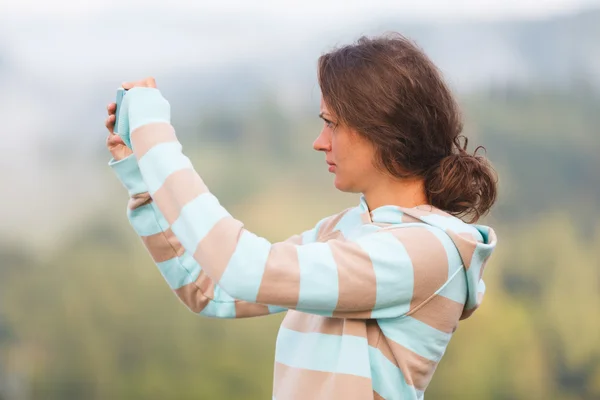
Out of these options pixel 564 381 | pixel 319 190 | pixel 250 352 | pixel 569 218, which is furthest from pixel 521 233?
pixel 250 352

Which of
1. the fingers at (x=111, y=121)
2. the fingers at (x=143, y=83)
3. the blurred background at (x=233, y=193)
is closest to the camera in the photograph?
the fingers at (x=143, y=83)

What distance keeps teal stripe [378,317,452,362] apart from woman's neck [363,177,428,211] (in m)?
0.15

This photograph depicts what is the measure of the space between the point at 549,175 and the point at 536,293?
1.41 ft

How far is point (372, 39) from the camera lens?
96 centimetres

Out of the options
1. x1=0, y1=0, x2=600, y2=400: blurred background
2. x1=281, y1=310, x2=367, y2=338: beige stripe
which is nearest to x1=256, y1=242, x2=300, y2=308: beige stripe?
x1=281, y1=310, x2=367, y2=338: beige stripe

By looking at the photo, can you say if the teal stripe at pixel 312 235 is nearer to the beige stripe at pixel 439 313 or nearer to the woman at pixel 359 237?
the woman at pixel 359 237

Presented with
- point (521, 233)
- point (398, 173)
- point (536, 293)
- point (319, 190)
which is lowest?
point (536, 293)

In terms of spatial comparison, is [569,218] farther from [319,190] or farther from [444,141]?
[444,141]

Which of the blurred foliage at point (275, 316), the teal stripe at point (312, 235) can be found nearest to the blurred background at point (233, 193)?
the blurred foliage at point (275, 316)

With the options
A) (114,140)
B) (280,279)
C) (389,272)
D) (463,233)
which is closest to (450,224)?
(463,233)

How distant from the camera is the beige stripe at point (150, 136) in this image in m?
0.79

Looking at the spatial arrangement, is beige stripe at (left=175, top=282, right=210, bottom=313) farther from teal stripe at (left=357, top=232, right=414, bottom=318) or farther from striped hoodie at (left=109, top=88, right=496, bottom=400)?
teal stripe at (left=357, top=232, right=414, bottom=318)

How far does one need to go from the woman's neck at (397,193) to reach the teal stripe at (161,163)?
10.5 inches

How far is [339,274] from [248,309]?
10.9 inches
